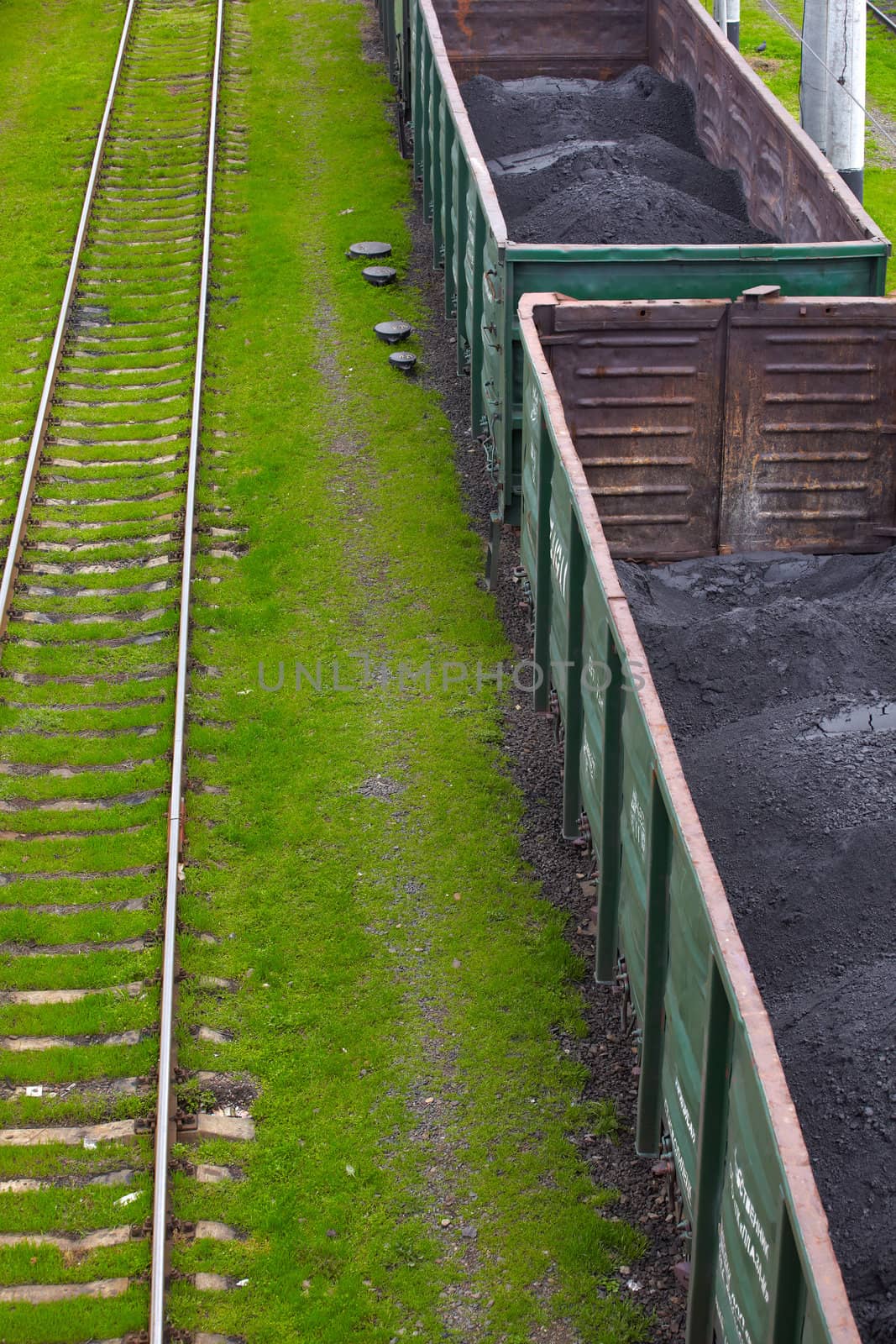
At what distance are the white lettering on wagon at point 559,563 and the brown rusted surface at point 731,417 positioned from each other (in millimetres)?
964

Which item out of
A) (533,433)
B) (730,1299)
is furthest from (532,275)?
(730,1299)

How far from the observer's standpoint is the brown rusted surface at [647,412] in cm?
859

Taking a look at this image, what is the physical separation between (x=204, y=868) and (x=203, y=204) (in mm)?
10994

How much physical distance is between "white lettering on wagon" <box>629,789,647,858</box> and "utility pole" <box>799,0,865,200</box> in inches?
307

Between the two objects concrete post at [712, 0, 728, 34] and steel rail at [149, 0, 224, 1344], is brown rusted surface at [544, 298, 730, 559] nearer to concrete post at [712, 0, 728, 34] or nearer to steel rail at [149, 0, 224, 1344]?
steel rail at [149, 0, 224, 1344]

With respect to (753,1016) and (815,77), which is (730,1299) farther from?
(815,77)

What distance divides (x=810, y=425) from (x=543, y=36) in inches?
357

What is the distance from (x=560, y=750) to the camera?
9219mm

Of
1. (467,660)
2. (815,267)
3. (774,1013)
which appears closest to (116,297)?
(467,660)

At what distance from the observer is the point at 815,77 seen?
40.7ft

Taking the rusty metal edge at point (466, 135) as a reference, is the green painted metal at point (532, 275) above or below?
below

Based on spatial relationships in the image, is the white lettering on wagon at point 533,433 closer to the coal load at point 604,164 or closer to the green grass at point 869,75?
the coal load at point 604,164

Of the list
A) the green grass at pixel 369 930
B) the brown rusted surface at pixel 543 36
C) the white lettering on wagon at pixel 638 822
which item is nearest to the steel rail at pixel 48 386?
the green grass at pixel 369 930

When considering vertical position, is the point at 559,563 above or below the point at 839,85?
below
